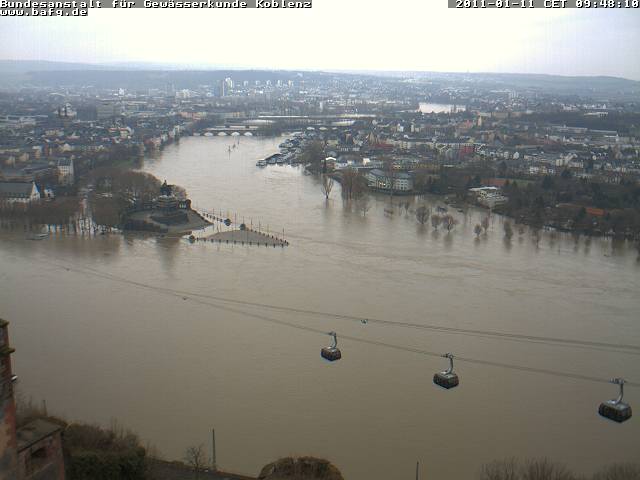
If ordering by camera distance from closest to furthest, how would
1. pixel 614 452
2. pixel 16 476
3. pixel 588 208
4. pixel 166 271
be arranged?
pixel 16 476 < pixel 614 452 < pixel 166 271 < pixel 588 208

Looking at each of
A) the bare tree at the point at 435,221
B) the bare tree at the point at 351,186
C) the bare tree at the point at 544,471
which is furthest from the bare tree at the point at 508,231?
the bare tree at the point at 544,471

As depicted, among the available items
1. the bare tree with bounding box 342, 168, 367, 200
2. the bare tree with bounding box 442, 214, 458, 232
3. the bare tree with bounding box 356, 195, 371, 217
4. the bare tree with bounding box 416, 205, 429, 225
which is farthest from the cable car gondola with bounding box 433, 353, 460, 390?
the bare tree with bounding box 342, 168, 367, 200

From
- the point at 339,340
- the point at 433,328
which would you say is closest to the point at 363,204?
the point at 433,328

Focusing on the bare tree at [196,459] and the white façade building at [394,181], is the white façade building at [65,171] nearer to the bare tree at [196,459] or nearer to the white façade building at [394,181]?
the white façade building at [394,181]

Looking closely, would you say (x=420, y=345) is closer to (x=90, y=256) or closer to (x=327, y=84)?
(x=90, y=256)

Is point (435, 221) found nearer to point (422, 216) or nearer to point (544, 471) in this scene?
point (422, 216)

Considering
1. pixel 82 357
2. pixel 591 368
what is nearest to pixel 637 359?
pixel 591 368

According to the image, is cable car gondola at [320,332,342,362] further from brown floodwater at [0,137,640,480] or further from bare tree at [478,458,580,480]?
bare tree at [478,458,580,480]
